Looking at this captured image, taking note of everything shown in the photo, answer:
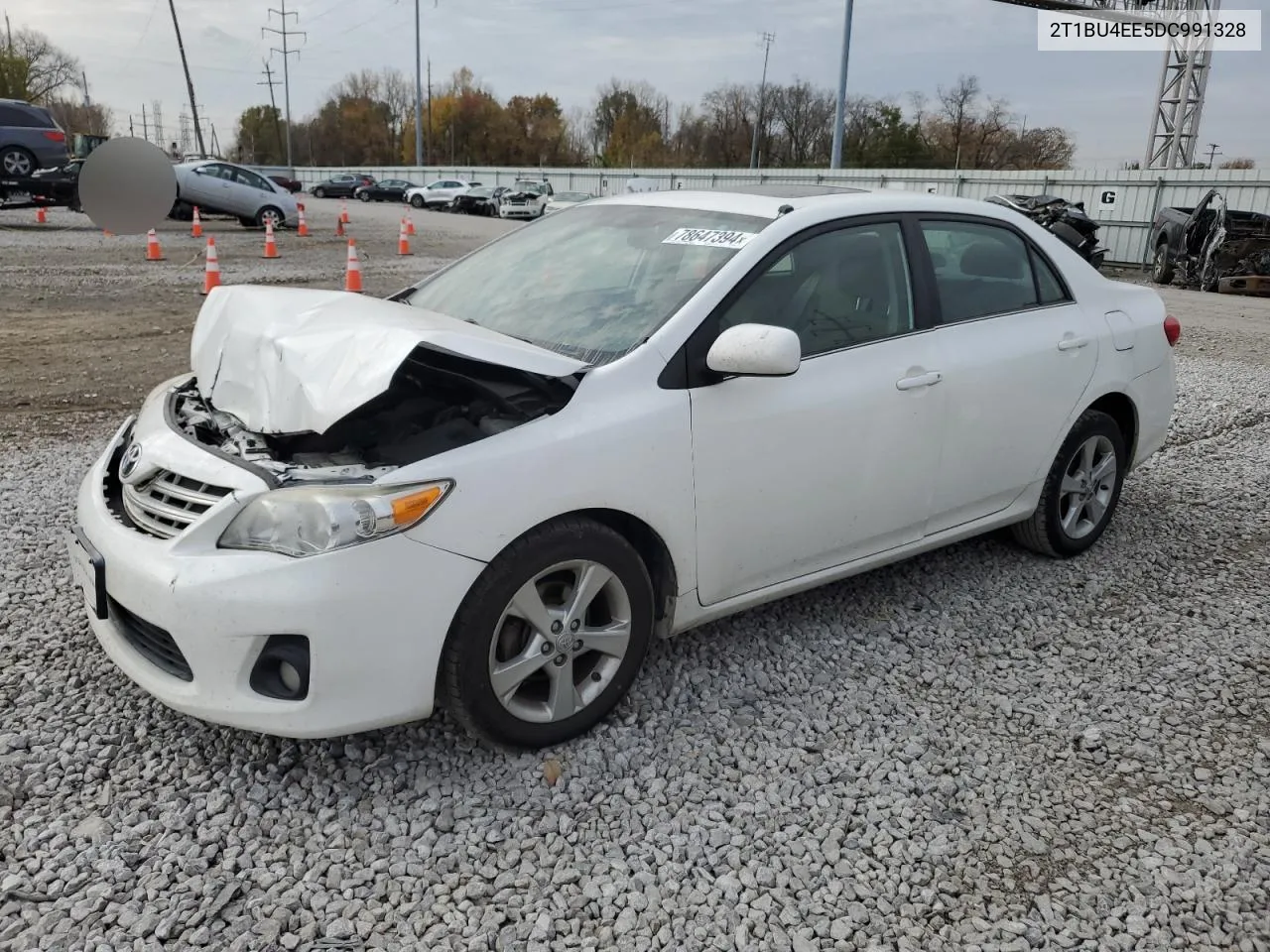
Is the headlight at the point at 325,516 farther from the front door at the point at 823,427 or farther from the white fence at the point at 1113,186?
the white fence at the point at 1113,186

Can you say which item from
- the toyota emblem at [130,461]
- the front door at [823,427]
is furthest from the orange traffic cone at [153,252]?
the front door at [823,427]

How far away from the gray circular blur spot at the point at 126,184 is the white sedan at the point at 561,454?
753 cm

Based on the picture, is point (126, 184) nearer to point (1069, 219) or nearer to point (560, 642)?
point (560, 642)

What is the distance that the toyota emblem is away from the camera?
2990 mm

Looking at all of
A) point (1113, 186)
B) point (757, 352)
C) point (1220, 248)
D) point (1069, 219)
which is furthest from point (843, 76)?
point (757, 352)

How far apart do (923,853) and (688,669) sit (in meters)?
1.11

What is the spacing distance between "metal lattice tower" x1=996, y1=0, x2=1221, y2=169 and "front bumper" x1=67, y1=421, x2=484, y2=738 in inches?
1402

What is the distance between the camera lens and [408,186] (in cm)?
5062

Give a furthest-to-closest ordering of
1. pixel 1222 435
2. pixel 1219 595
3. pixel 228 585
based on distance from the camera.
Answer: pixel 1222 435, pixel 1219 595, pixel 228 585

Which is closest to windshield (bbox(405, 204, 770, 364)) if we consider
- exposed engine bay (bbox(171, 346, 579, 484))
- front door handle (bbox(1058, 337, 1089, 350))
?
exposed engine bay (bbox(171, 346, 579, 484))

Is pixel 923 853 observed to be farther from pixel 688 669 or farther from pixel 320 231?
pixel 320 231

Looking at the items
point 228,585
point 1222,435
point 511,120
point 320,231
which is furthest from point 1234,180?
point 511,120

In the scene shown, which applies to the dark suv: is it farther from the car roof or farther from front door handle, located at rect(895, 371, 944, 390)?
front door handle, located at rect(895, 371, 944, 390)

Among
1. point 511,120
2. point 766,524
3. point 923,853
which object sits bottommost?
point 923,853
